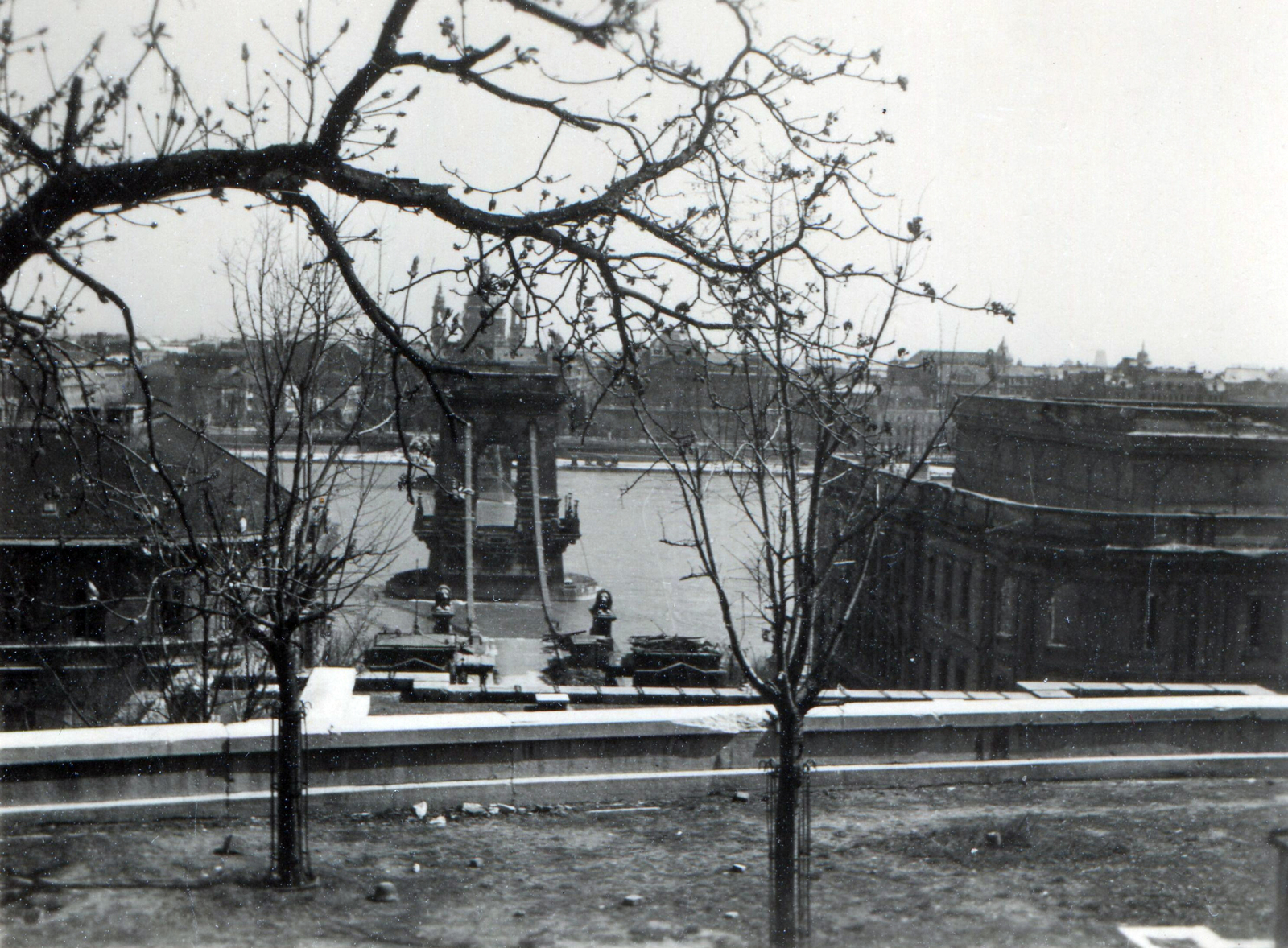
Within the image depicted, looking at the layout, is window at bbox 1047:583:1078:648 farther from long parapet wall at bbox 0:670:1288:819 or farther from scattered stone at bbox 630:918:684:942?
scattered stone at bbox 630:918:684:942

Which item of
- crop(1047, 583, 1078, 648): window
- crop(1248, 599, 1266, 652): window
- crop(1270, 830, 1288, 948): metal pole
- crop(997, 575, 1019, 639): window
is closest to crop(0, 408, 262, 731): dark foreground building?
crop(997, 575, 1019, 639): window

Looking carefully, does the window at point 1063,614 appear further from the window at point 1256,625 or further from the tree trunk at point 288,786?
the tree trunk at point 288,786

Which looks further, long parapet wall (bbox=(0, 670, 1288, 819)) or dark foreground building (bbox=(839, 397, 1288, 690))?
dark foreground building (bbox=(839, 397, 1288, 690))

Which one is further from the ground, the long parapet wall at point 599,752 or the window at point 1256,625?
the long parapet wall at point 599,752

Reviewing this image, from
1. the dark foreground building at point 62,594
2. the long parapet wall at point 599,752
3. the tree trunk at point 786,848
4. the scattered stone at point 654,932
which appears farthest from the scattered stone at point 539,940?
the dark foreground building at point 62,594

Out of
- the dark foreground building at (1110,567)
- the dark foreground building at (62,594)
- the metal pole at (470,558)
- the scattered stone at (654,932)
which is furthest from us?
the dark foreground building at (1110,567)

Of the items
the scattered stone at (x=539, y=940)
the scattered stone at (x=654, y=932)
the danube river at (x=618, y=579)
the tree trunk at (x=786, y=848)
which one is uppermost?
the tree trunk at (x=786, y=848)

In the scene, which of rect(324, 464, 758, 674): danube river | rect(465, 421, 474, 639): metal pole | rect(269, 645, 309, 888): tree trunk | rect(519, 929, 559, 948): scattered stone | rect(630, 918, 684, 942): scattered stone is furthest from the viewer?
rect(324, 464, 758, 674): danube river
